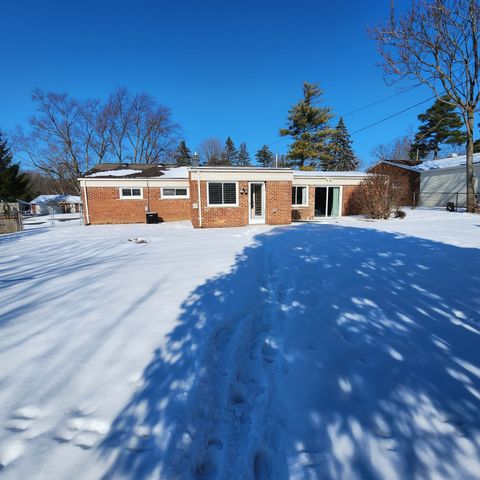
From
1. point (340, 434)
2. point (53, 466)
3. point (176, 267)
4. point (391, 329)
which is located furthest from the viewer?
point (176, 267)

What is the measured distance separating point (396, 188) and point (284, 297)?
14019mm

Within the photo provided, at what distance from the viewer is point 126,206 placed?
57.0 feet

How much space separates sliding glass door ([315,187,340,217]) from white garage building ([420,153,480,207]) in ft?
31.9

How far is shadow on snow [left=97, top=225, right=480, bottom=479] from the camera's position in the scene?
5.62 ft

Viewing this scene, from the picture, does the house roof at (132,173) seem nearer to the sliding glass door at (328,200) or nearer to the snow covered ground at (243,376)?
the sliding glass door at (328,200)

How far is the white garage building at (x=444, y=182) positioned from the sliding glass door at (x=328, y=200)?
9.72 metres

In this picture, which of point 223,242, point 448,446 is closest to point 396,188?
point 223,242


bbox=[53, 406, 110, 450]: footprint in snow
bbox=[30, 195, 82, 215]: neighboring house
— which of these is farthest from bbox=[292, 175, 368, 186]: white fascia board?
bbox=[30, 195, 82, 215]: neighboring house

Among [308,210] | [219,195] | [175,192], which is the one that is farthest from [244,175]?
[175,192]

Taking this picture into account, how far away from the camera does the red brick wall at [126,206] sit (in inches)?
667

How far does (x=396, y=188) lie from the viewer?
14898 millimetres

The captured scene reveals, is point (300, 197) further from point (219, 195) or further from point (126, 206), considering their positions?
point (126, 206)

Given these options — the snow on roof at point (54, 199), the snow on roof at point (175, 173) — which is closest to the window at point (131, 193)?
the snow on roof at point (175, 173)

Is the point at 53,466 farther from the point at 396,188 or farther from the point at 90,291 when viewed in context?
the point at 396,188
